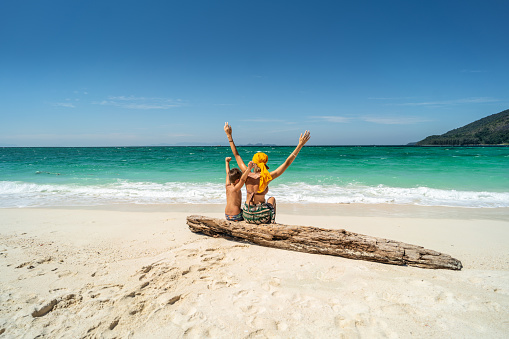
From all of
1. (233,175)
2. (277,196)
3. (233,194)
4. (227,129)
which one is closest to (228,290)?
(233,194)

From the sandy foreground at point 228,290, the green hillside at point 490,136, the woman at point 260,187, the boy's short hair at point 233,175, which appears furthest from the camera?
the green hillside at point 490,136

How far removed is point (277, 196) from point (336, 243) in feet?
20.1

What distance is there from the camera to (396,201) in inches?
354

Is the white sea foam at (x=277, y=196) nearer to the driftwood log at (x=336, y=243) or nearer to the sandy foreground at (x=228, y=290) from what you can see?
the sandy foreground at (x=228, y=290)

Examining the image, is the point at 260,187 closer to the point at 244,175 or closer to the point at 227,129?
the point at 244,175

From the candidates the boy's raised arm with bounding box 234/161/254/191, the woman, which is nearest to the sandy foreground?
the woman

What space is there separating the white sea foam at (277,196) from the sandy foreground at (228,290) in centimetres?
381

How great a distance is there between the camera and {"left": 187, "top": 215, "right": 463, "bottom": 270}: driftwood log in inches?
143

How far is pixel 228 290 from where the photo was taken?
120 inches

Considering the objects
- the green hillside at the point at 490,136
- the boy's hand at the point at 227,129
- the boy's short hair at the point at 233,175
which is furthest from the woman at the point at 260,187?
the green hillside at the point at 490,136

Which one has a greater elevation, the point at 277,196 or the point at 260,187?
the point at 260,187

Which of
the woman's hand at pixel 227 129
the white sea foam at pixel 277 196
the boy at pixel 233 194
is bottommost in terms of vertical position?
the white sea foam at pixel 277 196

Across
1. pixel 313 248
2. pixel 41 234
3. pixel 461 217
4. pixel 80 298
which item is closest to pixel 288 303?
pixel 313 248

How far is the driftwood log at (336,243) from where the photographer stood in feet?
11.9
